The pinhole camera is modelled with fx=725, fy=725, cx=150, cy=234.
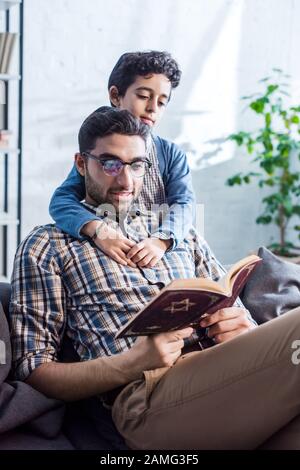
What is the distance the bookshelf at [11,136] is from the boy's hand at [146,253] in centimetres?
177

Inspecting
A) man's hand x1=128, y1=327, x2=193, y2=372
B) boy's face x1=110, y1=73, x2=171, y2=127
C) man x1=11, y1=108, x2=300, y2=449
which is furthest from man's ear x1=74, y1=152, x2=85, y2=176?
man's hand x1=128, y1=327, x2=193, y2=372

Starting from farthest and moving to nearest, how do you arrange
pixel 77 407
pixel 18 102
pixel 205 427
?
1. pixel 18 102
2. pixel 77 407
3. pixel 205 427

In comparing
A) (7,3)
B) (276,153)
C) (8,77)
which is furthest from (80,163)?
(276,153)

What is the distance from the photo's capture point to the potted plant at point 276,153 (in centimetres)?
432

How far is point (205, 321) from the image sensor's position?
1.68 m

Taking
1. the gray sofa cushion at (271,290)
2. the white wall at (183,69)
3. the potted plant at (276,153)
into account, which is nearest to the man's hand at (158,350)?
the gray sofa cushion at (271,290)

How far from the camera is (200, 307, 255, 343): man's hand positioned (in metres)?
1.69

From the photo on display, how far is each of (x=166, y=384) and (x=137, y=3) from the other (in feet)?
9.74

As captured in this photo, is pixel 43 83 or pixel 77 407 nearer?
pixel 77 407

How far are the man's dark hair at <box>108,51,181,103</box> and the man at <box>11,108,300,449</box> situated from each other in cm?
55

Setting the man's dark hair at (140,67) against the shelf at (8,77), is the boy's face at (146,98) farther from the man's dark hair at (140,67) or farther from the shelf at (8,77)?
the shelf at (8,77)

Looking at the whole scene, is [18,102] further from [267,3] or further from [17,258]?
[17,258]

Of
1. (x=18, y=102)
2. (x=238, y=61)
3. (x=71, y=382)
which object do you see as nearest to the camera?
(x=71, y=382)

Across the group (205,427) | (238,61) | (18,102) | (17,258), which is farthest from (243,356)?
(238,61)
